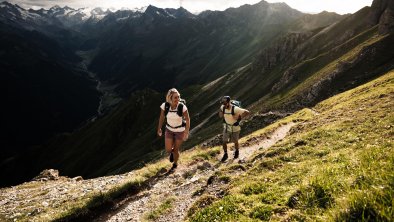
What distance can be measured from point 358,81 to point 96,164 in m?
117

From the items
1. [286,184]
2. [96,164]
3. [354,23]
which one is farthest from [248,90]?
[286,184]

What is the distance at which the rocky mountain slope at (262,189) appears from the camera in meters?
6.45

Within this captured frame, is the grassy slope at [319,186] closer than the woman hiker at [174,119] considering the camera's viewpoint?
Yes

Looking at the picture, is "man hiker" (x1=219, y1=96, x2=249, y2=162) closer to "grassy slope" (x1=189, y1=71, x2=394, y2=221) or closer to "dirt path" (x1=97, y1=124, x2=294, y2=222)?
"dirt path" (x1=97, y1=124, x2=294, y2=222)

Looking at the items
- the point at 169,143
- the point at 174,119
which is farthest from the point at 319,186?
the point at 169,143

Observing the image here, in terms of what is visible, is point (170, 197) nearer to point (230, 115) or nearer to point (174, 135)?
point (174, 135)

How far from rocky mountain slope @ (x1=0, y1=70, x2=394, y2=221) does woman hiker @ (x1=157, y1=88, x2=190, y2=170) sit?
6.61 ft

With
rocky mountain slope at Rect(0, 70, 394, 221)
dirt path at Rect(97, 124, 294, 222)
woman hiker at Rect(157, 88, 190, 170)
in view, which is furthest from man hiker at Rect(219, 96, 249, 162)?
woman hiker at Rect(157, 88, 190, 170)

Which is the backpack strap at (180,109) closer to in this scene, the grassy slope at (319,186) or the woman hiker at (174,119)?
the woman hiker at (174,119)

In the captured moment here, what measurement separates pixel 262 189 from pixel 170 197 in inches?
183

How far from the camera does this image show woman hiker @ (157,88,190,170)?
16.5 meters

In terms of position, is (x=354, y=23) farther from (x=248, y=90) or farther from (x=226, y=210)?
(x=226, y=210)

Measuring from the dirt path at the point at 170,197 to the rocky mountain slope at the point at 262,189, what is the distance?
0.05m

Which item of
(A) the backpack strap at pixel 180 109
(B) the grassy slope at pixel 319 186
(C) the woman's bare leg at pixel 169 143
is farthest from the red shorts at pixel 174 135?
(B) the grassy slope at pixel 319 186
